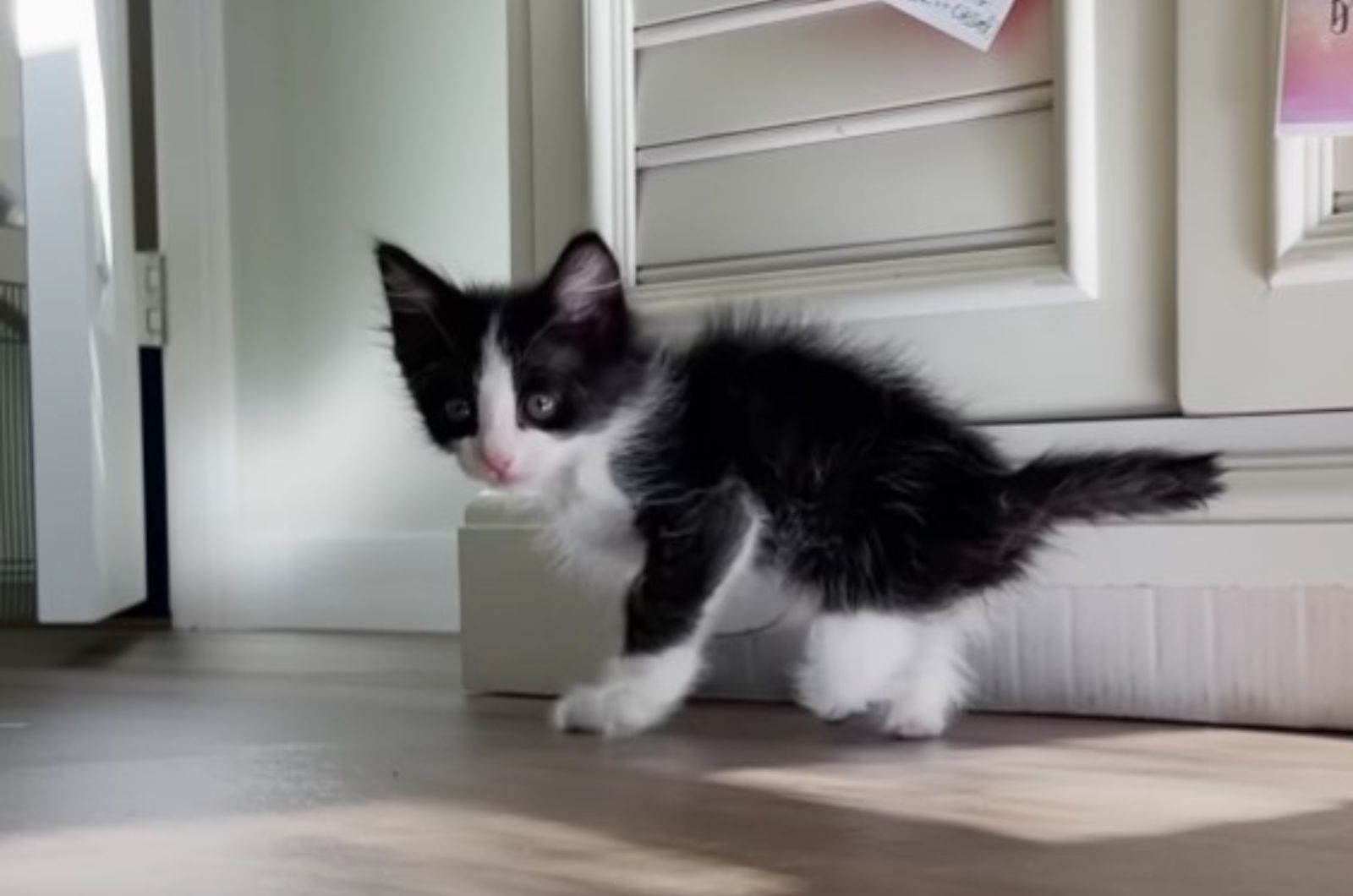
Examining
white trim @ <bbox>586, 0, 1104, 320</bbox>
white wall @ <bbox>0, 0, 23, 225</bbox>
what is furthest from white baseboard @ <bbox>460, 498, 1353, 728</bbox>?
white wall @ <bbox>0, 0, 23, 225</bbox>

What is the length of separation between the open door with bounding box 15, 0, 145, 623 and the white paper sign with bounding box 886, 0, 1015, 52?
1.19 metres

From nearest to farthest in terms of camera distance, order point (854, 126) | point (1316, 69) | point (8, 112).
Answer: point (1316, 69)
point (854, 126)
point (8, 112)

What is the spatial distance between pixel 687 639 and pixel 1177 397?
405 millimetres

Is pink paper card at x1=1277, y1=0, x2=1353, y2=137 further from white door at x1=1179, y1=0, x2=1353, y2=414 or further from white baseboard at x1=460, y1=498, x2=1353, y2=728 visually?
white baseboard at x1=460, y1=498, x2=1353, y2=728

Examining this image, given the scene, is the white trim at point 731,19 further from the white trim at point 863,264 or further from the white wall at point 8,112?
the white wall at point 8,112

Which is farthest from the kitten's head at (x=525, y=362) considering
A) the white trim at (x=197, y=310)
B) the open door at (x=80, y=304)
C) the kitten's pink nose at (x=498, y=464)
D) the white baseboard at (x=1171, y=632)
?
the white trim at (x=197, y=310)

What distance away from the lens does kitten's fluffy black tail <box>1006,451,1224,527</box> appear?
3.45ft

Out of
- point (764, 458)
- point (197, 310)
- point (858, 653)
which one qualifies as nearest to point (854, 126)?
point (764, 458)

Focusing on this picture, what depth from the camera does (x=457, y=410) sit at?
1.14 meters

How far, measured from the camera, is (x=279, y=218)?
2.37 m

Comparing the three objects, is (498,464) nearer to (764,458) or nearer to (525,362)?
(525,362)

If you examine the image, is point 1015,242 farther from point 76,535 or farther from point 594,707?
point 76,535

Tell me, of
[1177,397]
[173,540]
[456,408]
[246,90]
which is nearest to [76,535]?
[173,540]

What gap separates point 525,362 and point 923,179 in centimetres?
36
